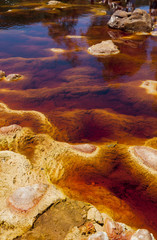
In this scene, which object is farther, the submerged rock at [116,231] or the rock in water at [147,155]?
the rock in water at [147,155]

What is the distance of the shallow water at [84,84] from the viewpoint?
423 centimetres

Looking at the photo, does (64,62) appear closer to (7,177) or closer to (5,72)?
(5,72)

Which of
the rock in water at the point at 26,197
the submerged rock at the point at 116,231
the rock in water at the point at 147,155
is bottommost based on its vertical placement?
the rock in water at the point at 147,155

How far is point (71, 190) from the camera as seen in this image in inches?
110

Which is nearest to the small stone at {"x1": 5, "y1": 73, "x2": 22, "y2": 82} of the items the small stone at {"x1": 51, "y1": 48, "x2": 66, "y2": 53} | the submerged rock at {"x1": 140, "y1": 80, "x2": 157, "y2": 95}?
the small stone at {"x1": 51, "y1": 48, "x2": 66, "y2": 53}

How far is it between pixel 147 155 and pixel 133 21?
1095cm

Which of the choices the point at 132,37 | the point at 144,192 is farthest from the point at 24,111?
the point at 132,37

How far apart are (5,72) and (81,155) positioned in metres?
5.26

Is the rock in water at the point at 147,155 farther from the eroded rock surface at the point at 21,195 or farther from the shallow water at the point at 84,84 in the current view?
the eroded rock surface at the point at 21,195

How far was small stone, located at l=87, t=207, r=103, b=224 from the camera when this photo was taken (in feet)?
7.51

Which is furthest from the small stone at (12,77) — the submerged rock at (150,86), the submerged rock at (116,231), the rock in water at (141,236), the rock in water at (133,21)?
the rock in water at (133,21)

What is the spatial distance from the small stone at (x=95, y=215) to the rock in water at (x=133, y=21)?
12.1 meters

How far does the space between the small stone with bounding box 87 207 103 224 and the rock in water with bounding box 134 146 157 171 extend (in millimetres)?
1384

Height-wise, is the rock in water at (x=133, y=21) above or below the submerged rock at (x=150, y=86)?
above
